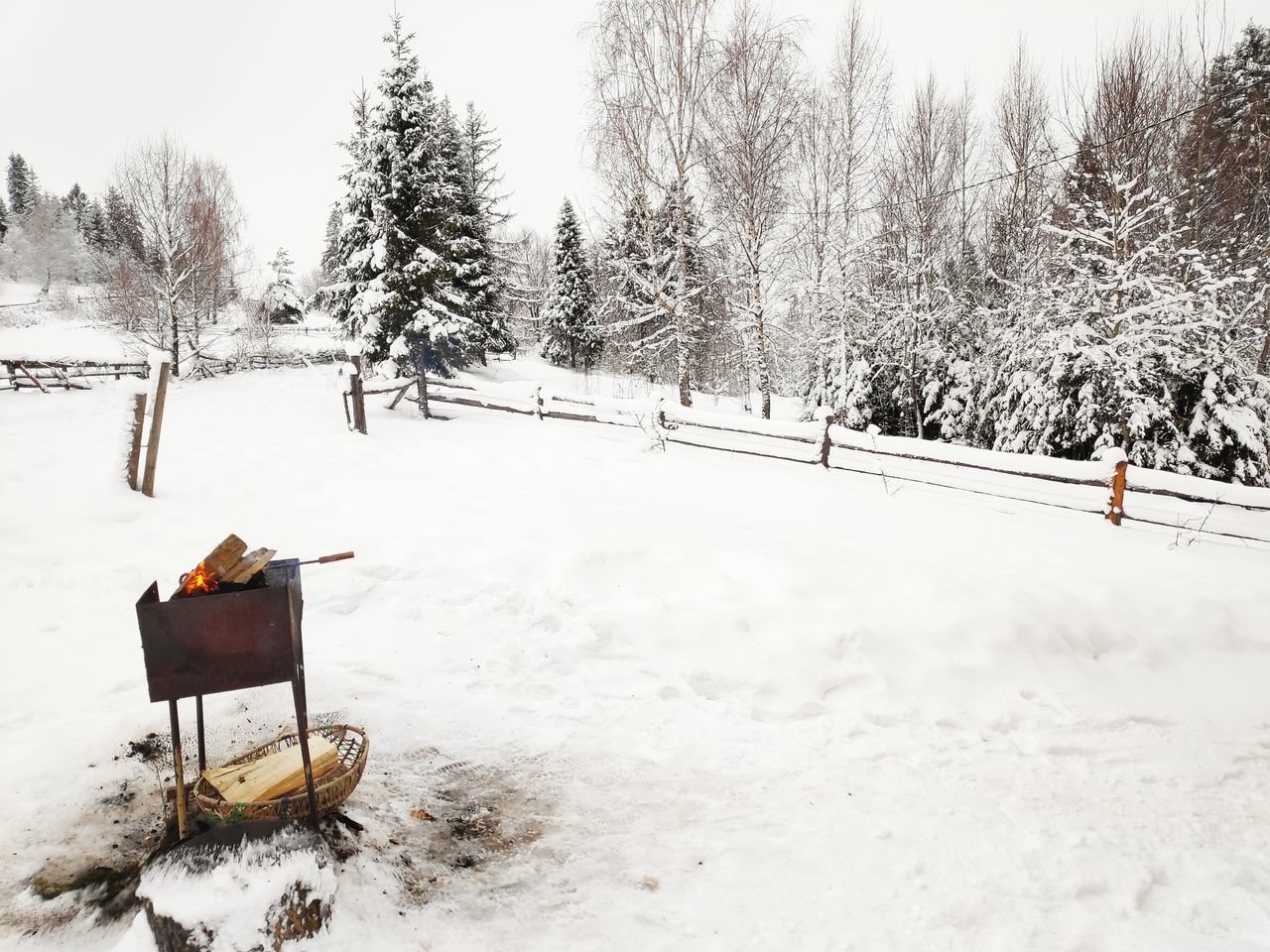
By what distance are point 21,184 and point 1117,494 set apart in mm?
81273

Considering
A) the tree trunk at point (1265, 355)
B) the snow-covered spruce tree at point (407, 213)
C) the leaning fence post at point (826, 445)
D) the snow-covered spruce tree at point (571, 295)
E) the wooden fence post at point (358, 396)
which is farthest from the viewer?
the snow-covered spruce tree at point (571, 295)

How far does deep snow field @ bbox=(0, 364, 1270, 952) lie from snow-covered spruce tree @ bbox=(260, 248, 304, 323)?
35.4 meters

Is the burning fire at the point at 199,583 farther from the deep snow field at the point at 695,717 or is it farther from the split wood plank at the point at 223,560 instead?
the deep snow field at the point at 695,717

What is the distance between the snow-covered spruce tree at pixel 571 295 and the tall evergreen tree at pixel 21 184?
179 ft

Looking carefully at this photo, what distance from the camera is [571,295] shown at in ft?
97.1

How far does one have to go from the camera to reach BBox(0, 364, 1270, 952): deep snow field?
2.51 meters

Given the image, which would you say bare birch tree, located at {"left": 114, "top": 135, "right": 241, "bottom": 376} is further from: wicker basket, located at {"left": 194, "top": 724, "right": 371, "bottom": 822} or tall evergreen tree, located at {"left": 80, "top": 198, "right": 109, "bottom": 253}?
tall evergreen tree, located at {"left": 80, "top": 198, "right": 109, "bottom": 253}

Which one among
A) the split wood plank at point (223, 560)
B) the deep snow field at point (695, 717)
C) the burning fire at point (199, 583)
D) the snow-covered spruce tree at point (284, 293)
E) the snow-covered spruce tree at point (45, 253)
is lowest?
the deep snow field at point (695, 717)

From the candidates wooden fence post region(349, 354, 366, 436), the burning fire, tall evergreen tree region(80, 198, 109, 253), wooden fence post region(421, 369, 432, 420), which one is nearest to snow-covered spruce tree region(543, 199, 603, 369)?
wooden fence post region(421, 369, 432, 420)

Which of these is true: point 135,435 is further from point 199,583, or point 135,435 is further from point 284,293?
point 284,293

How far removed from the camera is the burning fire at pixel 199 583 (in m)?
2.29

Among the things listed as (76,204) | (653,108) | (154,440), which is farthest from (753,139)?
(76,204)

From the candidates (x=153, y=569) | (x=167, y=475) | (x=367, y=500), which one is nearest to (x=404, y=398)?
(x=167, y=475)

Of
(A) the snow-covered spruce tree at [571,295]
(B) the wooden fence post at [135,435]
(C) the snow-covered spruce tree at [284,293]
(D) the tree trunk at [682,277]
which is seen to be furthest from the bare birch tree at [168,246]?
(B) the wooden fence post at [135,435]
